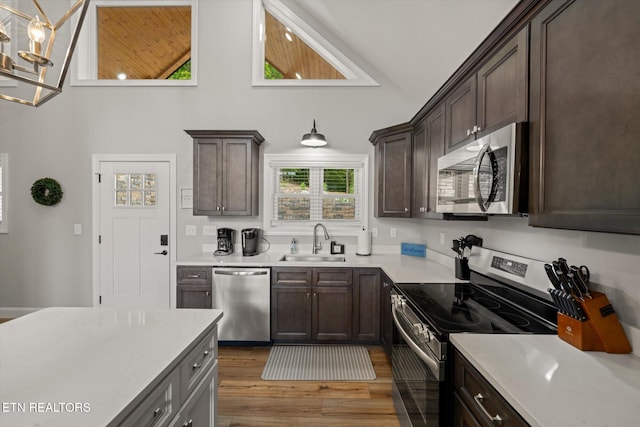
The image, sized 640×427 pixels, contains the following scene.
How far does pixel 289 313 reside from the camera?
10.2 feet

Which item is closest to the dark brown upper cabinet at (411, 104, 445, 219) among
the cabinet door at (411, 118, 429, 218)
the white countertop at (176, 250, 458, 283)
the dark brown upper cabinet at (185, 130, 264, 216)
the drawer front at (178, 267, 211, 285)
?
the cabinet door at (411, 118, 429, 218)

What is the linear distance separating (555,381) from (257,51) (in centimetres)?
410

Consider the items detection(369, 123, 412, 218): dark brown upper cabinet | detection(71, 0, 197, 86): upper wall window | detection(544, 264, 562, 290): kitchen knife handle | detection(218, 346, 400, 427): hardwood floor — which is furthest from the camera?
detection(71, 0, 197, 86): upper wall window

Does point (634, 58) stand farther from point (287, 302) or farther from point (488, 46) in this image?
point (287, 302)

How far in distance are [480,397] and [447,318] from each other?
0.47 meters

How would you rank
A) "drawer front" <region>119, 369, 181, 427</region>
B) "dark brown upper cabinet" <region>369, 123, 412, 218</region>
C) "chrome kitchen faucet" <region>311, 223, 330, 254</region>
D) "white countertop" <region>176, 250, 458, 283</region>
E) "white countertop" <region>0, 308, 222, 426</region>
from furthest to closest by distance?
"chrome kitchen faucet" <region>311, 223, 330, 254</region> → "dark brown upper cabinet" <region>369, 123, 412, 218</region> → "white countertop" <region>176, 250, 458, 283</region> → "drawer front" <region>119, 369, 181, 427</region> → "white countertop" <region>0, 308, 222, 426</region>

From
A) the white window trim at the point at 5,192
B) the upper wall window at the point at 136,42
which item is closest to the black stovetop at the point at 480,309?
the upper wall window at the point at 136,42

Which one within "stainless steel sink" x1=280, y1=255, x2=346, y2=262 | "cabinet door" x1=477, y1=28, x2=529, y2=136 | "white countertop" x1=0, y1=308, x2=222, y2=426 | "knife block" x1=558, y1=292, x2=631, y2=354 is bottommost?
"stainless steel sink" x1=280, y1=255, x2=346, y2=262

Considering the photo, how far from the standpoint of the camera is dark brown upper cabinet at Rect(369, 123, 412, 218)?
321cm

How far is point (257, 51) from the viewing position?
3.76 meters

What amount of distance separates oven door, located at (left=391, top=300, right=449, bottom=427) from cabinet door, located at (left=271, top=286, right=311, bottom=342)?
1.18 m

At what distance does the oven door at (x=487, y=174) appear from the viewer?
1341 millimetres

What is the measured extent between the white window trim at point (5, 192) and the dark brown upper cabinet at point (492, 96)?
518 cm

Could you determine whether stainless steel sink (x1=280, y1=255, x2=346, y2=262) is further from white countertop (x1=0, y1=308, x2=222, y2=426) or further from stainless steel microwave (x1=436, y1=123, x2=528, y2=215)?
white countertop (x1=0, y1=308, x2=222, y2=426)
